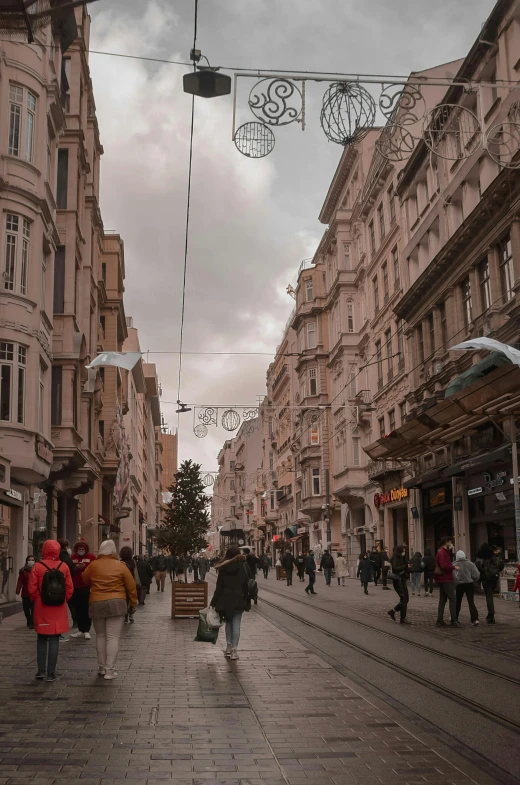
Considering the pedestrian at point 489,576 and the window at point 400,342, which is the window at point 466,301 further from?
the pedestrian at point 489,576

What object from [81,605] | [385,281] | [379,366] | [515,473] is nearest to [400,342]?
[379,366]

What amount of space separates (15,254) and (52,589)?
1519cm

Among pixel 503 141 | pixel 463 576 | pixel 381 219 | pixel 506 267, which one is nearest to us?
pixel 463 576

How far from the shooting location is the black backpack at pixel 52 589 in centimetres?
1089

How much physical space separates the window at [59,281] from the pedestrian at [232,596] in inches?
786

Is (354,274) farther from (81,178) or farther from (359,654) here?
(359,654)

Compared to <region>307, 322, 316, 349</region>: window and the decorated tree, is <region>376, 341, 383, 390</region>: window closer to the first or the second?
the decorated tree

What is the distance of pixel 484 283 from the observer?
98.2 ft

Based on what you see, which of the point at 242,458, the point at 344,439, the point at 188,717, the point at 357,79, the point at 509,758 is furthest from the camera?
the point at 242,458

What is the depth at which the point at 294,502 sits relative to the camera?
77000mm

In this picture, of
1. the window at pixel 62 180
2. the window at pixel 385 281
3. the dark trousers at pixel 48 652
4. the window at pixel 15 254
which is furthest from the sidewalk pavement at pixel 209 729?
the window at pixel 385 281

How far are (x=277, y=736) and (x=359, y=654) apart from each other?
6752 mm

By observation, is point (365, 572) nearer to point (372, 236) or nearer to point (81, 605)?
point (81, 605)

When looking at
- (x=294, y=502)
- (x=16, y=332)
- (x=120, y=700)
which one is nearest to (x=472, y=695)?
(x=120, y=700)
